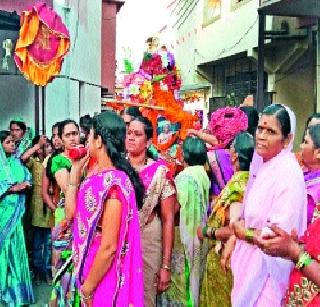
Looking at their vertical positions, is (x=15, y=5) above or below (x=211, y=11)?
below

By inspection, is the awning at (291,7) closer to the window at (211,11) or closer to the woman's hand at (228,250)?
the window at (211,11)

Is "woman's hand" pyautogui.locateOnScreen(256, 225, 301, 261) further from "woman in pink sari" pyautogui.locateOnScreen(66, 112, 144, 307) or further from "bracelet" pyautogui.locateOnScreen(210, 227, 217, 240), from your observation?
"bracelet" pyautogui.locateOnScreen(210, 227, 217, 240)

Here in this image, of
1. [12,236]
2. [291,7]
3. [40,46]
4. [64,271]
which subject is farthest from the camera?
[291,7]

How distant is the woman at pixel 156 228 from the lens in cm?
414

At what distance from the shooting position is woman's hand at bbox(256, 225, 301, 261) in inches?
85.0

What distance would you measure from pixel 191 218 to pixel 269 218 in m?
2.08

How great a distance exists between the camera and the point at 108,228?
3.22m

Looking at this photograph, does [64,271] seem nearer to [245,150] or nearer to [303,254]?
[245,150]

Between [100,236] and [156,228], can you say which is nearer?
[100,236]

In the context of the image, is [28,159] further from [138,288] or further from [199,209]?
Answer: [138,288]

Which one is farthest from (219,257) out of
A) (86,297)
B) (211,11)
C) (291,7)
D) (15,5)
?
(211,11)

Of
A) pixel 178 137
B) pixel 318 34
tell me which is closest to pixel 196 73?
pixel 318 34

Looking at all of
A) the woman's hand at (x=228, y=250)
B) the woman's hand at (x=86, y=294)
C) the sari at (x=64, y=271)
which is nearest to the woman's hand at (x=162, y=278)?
the woman's hand at (x=228, y=250)

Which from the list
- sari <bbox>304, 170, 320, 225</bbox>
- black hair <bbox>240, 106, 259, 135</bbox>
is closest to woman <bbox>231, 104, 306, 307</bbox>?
sari <bbox>304, 170, 320, 225</bbox>
